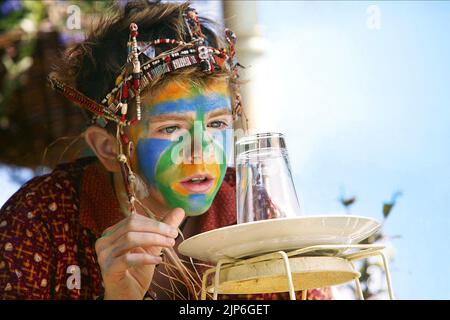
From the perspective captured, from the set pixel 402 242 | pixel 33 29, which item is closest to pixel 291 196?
pixel 402 242

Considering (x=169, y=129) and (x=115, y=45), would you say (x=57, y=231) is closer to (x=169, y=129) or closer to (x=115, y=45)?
(x=169, y=129)

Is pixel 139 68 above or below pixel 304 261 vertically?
above

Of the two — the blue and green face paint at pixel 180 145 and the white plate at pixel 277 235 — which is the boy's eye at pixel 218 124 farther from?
the white plate at pixel 277 235

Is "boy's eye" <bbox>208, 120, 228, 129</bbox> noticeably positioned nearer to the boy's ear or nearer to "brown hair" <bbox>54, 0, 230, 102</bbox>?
"brown hair" <bbox>54, 0, 230, 102</bbox>

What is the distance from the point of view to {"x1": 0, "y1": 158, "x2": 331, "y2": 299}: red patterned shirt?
6.08ft

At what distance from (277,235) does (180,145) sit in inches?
15.3

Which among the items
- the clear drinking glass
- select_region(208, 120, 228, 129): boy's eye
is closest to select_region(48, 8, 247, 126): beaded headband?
select_region(208, 120, 228, 129): boy's eye

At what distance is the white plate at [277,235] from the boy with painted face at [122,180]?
0.18 m

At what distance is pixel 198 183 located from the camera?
195cm

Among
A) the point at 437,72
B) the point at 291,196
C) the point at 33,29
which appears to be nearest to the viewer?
the point at 291,196

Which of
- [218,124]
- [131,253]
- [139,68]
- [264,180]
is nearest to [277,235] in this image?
[264,180]

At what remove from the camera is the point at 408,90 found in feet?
7.10

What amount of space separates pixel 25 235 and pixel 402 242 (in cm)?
93

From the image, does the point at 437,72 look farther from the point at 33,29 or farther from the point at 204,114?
the point at 33,29
